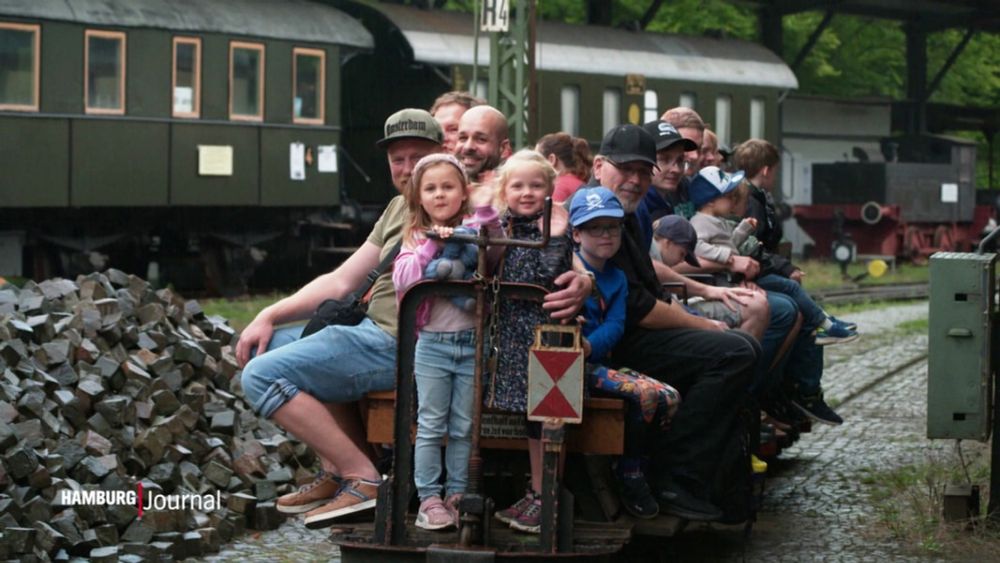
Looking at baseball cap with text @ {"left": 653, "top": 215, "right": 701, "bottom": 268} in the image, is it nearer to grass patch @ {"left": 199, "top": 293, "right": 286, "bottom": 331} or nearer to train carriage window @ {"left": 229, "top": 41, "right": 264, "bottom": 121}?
grass patch @ {"left": 199, "top": 293, "right": 286, "bottom": 331}

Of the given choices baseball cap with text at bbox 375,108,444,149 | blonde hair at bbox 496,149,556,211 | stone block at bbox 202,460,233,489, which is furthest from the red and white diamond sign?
stone block at bbox 202,460,233,489

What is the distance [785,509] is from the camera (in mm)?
8664

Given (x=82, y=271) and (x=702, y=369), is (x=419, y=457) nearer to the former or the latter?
(x=702, y=369)

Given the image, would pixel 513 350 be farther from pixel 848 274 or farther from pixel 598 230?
pixel 848 274

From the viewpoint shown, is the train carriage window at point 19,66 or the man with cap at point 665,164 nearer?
the man with cap at point 665,164

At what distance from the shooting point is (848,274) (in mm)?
30938

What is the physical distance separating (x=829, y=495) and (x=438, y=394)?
3.82 metres

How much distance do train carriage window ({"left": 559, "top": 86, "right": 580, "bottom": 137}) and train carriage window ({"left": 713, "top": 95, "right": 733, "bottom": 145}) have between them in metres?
4.46

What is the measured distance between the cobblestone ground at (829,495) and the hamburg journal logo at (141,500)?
0.32 meters

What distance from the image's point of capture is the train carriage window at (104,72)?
21.7 meters

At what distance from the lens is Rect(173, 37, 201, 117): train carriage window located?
22797 millimetres

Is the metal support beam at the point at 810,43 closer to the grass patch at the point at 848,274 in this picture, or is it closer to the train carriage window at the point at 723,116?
the train carriage window at the point at 723,116

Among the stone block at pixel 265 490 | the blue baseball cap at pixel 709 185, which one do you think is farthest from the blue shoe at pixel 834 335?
the stone block at pixel 265 490

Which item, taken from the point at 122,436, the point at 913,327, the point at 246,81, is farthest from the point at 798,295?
the point at 246,81
